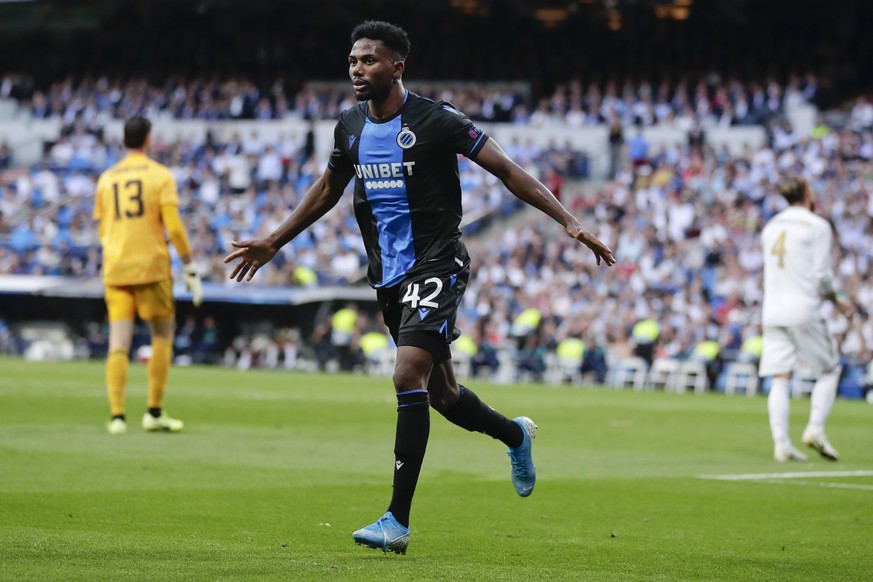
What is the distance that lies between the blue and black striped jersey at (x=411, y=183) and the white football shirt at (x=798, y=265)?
619cm

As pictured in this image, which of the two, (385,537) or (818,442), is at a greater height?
(385,537)

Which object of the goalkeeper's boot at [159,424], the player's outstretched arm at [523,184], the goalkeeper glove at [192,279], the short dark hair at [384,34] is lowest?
the goalkeeper's boot at [159,424]

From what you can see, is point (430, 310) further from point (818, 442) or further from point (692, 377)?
point (692, 377)

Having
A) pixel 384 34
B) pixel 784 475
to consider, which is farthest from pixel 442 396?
pixel 784 475

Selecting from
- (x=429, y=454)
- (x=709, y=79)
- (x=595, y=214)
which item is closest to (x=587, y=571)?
(x=429, y=454)

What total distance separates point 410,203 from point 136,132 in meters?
6.29

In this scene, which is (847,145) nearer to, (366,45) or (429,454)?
(429,454)

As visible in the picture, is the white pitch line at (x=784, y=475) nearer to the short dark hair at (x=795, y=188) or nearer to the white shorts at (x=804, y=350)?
the white shorts at (x=804, y=350)

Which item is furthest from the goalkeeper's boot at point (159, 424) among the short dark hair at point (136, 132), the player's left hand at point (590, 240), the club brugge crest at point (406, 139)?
the player's left hand at point (590, 240)

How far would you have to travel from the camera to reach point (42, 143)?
4528 cm

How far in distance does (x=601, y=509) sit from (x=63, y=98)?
42.2m

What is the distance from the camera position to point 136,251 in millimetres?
12773

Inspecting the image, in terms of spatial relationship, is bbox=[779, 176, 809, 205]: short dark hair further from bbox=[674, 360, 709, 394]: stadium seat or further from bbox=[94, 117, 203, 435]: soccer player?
bbox=[674, 360, 709, 394]: stadium seat

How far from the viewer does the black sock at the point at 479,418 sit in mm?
7578
